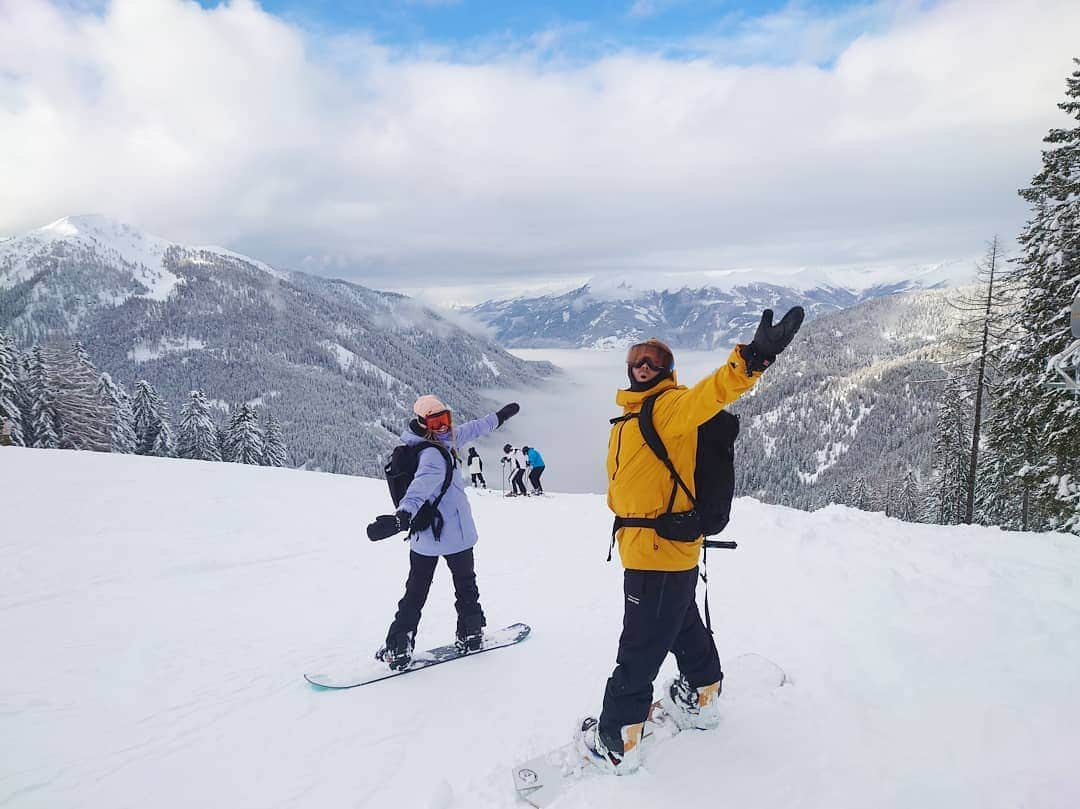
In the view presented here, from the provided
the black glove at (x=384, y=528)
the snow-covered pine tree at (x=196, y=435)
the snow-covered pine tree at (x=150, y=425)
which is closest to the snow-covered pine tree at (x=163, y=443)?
the snow-covered pine tree at (x=150, y=425)

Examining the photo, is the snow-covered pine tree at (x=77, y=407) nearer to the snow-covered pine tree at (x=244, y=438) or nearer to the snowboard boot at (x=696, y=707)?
the snow-covered pine tree at (x=244, y=438)

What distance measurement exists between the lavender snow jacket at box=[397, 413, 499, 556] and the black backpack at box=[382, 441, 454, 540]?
48 mm

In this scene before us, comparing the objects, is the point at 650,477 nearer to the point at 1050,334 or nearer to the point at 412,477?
the point at 412,477

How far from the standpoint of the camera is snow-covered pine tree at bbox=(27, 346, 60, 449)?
2983cm

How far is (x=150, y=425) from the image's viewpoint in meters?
39.5

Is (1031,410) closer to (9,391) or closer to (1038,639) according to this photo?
(1038,639)

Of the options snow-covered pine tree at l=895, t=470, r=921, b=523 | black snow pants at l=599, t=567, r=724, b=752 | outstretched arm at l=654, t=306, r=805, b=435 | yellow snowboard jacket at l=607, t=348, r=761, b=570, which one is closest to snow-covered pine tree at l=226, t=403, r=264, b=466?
black snow pants at l=599, t=567, r=724, b=752

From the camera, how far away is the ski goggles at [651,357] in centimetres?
316

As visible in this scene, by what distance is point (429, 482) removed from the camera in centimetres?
462

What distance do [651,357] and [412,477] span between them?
253 centimetres

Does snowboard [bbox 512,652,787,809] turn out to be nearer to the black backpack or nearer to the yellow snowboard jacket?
the yellow snowboard jacket

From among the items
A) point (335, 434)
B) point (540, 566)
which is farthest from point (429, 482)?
point (335, 434)

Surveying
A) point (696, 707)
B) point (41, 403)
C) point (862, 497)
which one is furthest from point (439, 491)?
point (862, 497)

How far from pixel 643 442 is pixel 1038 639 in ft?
13.8
